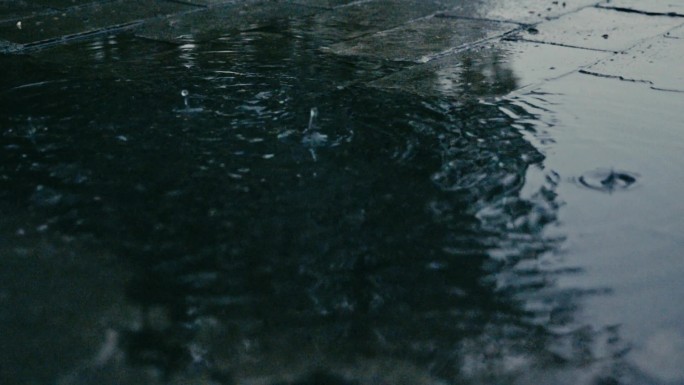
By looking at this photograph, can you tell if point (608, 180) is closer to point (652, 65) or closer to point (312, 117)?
point (312, 117)

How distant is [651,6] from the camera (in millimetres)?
6879

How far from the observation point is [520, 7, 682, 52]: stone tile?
5789mm

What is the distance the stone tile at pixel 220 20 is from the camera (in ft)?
19.8

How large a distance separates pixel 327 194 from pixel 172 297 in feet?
3.11

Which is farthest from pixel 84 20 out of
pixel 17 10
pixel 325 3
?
pixel 325 3

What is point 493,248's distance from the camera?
2.92m

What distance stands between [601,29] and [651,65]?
3.48ft

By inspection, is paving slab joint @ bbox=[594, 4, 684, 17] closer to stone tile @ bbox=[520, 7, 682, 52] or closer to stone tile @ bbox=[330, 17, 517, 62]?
stone tile @ bbox=[520, 7, 682, 52]

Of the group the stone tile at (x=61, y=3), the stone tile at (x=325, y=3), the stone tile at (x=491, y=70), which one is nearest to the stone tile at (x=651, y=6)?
the stone tile at (x=491, y=70)

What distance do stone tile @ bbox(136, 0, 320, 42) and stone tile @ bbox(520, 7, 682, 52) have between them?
77.8 inches

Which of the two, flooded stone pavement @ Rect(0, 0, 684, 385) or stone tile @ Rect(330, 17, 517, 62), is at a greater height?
stone tile @ Rect(330, 17, 517, 62)

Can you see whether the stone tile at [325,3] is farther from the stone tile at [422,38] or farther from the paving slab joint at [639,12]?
the paving slab joint at [639,12]

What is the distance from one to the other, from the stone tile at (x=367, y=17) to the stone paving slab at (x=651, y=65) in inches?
69.7

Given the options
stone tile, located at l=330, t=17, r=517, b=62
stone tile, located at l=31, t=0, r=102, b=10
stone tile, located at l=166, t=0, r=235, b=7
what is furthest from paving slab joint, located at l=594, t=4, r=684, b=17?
stone tile, located at l=31, t=0, r=102, b=10
